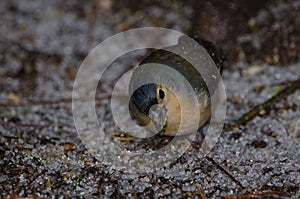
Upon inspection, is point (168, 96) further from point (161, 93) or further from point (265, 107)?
point (265, 107)

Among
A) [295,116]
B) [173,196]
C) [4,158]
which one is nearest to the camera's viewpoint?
[173,196]

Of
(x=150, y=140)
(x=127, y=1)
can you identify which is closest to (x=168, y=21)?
(x=127, y=1)

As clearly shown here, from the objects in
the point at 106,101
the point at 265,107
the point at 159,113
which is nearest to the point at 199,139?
the point at 159,113

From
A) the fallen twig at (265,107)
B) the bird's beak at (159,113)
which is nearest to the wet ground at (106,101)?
the fallen twig at (265,107)

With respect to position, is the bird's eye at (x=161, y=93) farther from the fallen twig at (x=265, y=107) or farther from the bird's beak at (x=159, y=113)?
the fallen twig at (x=265, y=107)

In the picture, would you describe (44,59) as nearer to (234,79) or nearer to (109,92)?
(109,92)

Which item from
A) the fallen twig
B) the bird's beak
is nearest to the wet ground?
the fallen twig

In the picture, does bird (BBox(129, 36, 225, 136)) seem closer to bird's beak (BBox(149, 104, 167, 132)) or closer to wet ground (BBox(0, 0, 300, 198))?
bird's beak (BBox(149, 104, 167, 132))
